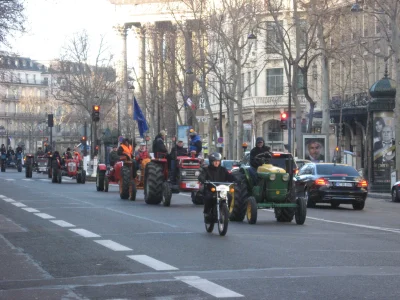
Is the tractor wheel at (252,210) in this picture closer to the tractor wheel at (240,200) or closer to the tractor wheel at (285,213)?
the tractor wheel at (240,200)

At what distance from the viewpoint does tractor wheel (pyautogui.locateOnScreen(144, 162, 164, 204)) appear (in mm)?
28281

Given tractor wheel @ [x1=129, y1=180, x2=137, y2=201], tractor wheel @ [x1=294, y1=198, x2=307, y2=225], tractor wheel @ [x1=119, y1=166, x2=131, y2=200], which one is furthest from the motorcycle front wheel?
tractor wheel @ [x1=119, y1=166, x2=131, y2=200]

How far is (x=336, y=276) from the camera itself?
11812mm

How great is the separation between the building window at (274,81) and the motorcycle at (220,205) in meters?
67.4

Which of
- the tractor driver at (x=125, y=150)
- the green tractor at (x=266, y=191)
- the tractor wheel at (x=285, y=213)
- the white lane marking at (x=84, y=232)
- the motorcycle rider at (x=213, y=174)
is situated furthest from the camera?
the tractor driver at (x=125, y=150)

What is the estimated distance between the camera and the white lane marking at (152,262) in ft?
41.0

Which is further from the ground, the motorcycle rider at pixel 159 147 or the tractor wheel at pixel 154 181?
the motorcycle rider at pixel 159 147

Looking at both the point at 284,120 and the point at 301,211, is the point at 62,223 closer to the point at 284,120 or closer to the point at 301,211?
the point at 301,211

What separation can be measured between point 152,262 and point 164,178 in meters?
15.6

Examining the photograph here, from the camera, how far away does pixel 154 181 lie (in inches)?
1117

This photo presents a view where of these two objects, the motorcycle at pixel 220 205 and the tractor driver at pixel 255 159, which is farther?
the tractor driver at pixel 255 159

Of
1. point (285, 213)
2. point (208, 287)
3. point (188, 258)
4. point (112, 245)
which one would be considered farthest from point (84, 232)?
point (208, 287)

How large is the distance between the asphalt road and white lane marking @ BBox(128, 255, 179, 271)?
12mm

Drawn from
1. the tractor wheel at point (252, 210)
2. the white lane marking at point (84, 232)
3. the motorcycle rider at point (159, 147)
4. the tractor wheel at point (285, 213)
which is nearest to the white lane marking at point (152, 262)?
the white lane marking at point (84, 232)
